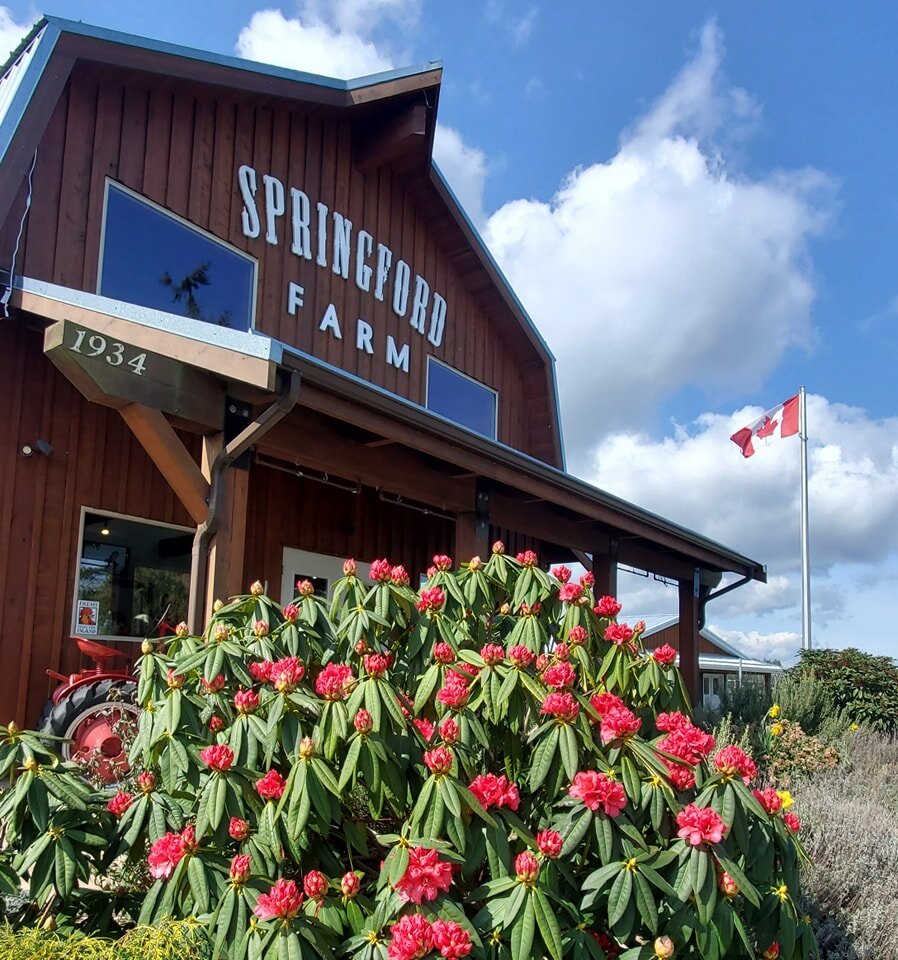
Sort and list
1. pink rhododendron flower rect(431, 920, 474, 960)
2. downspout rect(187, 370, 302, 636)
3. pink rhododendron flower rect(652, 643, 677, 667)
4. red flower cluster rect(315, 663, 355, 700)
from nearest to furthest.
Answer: pink rhododendron flower rect(431, 920, 474, 960)
red flower cluster rect(315, 663, 355, 700)
pink rhododendron flower rect(652, 643, 677, 667)
downspout rect(187, 370, 302, 636)

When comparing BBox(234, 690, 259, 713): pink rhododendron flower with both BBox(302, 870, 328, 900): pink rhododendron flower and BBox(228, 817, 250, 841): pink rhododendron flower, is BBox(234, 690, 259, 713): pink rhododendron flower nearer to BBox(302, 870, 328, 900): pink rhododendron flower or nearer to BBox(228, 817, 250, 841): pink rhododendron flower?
BBox(228, 817, 250, 841): pink rhododendron flower

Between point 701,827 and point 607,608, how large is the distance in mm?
1301

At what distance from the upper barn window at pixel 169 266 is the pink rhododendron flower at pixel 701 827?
600cm

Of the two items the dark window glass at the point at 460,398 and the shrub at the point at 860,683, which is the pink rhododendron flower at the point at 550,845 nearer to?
the dark window glass at the point at 460,398

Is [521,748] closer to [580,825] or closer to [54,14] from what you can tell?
[580,825]

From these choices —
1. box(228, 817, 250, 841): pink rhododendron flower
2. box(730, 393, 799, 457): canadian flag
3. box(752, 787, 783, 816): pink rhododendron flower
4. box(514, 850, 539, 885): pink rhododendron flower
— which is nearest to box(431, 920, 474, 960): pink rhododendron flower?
box(514, 850, 539, 885): pink rhododendron flower

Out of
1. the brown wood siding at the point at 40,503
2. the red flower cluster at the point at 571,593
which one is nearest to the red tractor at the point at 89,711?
the brown wood siding at the point at 40,503

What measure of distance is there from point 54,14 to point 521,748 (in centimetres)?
639

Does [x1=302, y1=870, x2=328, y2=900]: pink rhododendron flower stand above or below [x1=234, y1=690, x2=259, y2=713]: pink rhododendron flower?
below

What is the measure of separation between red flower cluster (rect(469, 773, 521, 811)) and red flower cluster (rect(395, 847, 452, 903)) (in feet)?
1.07

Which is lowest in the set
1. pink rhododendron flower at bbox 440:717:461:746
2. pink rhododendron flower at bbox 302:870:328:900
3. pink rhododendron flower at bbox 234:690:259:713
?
pink rhododendron flower at bbox 302:870:328:900

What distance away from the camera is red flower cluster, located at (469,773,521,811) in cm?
243

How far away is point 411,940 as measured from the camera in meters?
1.94

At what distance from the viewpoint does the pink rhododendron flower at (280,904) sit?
208 cm
